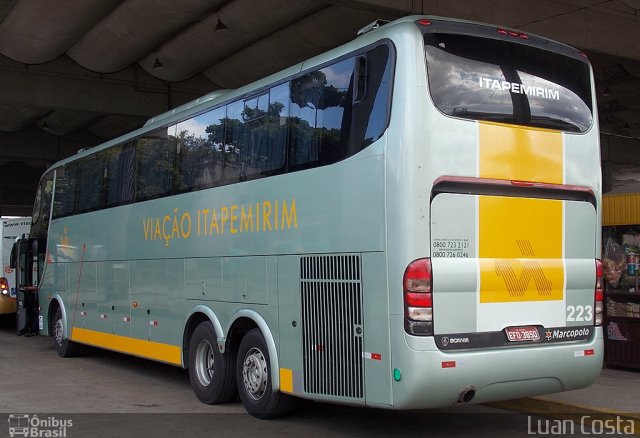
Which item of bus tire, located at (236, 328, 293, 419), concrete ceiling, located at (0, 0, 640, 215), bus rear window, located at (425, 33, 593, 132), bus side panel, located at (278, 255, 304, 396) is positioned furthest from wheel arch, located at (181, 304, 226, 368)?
concrete ceiling, located at (0, 0, 640, 215)

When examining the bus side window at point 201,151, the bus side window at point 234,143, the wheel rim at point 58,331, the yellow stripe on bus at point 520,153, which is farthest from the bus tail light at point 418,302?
the wheel rim at point 58,331

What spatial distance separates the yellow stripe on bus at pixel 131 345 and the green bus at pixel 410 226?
1.03 metres

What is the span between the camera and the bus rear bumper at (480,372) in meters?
6.32

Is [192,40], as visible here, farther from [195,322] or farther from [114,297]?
[195,322]

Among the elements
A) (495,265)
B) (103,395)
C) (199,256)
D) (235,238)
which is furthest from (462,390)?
(103,395)

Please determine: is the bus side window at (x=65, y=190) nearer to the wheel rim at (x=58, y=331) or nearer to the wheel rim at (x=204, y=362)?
the wheel rim at (x=58, y=331)

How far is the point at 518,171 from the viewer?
7012 mm

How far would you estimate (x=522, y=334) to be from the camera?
6863 mm

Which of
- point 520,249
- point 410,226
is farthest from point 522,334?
point 410,226

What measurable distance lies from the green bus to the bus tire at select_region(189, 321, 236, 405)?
0.04 meters

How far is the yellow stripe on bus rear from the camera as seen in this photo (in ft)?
22.2

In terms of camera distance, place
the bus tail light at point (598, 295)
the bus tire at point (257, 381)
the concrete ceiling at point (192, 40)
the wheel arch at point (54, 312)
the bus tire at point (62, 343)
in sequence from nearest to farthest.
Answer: the bus tail light at point (598, 295) → the bus tire at point (257, 381) → the wheel arch at point (54, 312) → the bus tire at point (62, 343) → the concrete ceiling at point (192, 40)

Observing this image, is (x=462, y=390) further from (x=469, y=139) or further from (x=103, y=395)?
(x=103, y=395)

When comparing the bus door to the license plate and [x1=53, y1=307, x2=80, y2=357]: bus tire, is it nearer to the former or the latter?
[x1=53, y1=307, x2=80, y2=357]: bus tire
